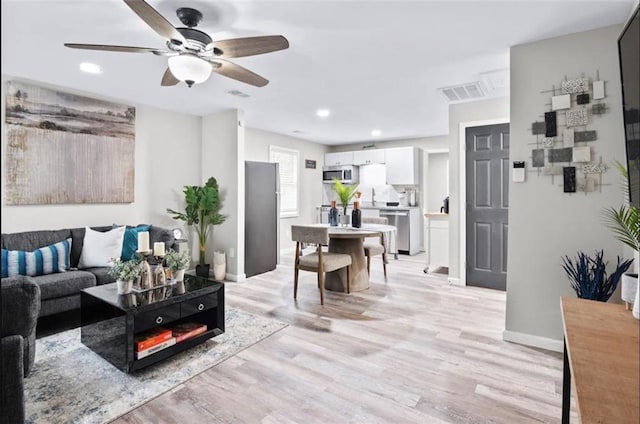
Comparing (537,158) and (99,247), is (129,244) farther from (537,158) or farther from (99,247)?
(537,158)

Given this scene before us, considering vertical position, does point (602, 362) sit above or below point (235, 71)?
below

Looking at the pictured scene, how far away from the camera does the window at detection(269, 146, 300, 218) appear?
6781 millimetres

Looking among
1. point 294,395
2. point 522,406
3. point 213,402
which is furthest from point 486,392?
point 213,402

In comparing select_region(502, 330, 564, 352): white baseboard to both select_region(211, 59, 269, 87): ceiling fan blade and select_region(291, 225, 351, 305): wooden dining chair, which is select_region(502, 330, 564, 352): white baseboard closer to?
select_region(291, 225, 351, 305): wooden dining chair

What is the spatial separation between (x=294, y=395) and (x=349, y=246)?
7.56ft

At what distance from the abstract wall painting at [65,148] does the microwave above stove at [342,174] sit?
4.17m

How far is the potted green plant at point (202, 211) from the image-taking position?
4.64m

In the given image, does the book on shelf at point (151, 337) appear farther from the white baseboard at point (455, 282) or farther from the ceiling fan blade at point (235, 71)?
the white baseboard at point (455, 282)

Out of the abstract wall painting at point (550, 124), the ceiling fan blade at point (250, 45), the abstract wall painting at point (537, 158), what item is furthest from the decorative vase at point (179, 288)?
the abstract wall painting at point (550, 124)

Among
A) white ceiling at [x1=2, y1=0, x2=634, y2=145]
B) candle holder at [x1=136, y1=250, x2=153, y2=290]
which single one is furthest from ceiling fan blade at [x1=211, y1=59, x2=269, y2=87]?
candle holder at [x1=136, y1=250, x2=153, y2=290]

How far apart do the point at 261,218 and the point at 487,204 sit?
119 inches

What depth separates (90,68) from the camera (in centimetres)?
324

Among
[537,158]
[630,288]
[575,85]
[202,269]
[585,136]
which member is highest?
[575,85]

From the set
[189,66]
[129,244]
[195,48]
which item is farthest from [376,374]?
[129,244]
